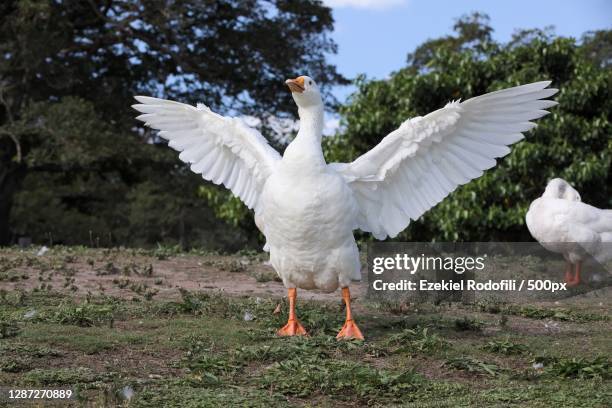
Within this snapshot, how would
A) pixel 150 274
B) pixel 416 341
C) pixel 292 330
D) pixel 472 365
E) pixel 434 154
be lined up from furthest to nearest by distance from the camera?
pixel 150 274 → pixel 434 154 → pixel 292 330 → pixel 416 341 → pixel 472 365

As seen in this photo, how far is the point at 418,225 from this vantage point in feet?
49.5

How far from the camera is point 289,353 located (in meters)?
5.46

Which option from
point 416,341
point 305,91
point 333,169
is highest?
point 305,91

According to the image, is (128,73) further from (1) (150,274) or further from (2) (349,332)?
(2) (349,332)

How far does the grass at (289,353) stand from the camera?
472 cm

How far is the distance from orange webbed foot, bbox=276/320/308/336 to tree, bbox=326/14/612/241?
8.35 meters

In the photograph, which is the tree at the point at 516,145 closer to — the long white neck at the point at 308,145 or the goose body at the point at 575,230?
the goose body at the point at 575,230

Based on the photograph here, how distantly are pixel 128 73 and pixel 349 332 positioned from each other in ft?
53.7

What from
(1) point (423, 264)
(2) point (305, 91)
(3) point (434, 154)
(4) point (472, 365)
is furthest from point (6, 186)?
(4) point (472, 365)

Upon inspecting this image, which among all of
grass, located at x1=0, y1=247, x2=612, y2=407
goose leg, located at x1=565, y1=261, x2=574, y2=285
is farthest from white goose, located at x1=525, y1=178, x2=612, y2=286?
A: grass, located at x1=0, y1=247, x2=612, y2=407

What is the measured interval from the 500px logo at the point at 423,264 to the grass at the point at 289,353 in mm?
1821

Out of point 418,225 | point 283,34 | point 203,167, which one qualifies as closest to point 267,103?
point 283,34

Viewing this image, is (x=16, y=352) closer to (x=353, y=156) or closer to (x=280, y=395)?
(x=280, y=395)

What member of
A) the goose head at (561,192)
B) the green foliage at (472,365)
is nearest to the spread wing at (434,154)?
the green foliage at (472,365)
